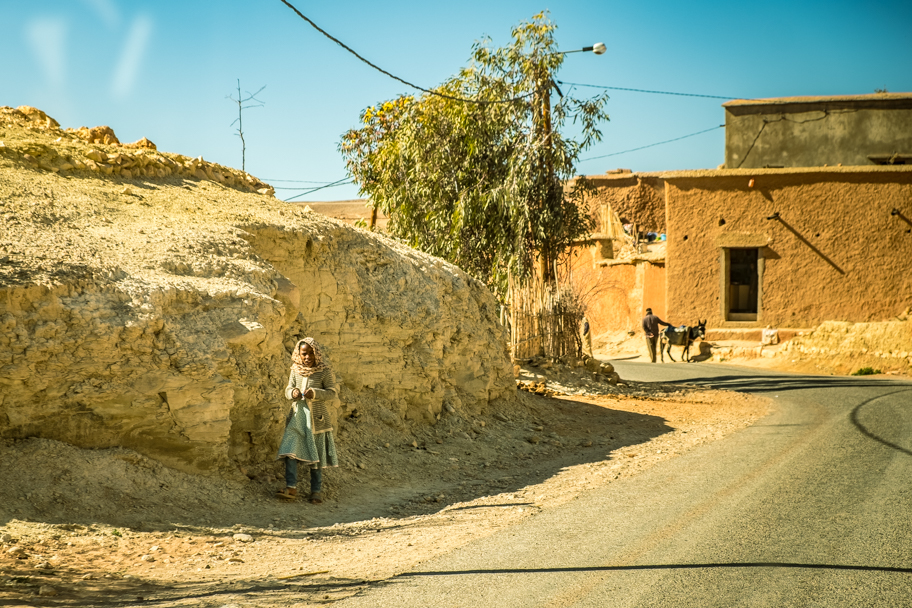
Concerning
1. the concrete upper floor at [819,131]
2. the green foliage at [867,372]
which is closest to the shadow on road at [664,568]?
the green foliage at [867,372]

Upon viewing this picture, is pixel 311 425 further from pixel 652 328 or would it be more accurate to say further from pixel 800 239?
pixel 800 239

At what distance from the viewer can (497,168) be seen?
54.6ft

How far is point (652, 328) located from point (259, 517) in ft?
60.0

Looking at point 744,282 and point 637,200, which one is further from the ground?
point 637,200

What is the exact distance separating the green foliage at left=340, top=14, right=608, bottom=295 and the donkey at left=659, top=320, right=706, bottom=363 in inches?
283

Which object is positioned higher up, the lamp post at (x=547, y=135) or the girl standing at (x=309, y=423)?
the lamp post at (x=547, y=135)

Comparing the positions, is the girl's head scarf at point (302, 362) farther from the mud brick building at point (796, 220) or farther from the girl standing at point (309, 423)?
the mud brick building at point (796, 220)

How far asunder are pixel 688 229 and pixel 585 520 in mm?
19007

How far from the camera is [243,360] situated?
7273mm

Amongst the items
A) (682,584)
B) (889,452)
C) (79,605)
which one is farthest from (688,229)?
(79,605)

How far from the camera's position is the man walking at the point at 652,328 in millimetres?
22969

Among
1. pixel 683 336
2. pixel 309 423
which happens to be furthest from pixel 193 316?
pixel 683 336

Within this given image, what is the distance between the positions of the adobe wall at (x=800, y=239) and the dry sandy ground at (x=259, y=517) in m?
14.6

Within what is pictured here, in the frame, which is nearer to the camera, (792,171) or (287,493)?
(287,493)
